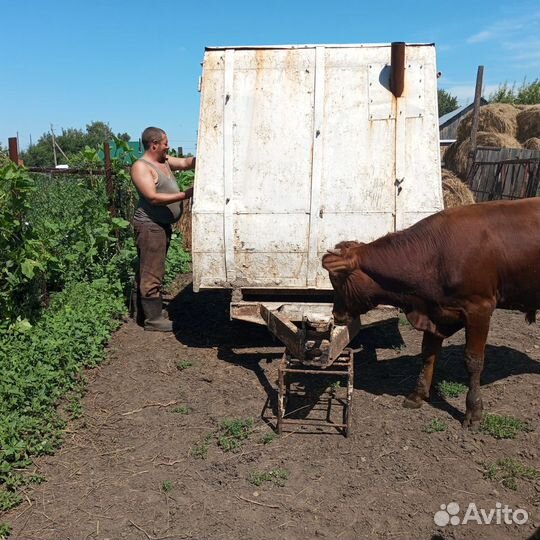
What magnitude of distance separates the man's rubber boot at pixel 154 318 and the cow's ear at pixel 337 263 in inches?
110

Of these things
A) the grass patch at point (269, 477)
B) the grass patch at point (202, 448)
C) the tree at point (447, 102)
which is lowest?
the grass patch at point (269, 477)

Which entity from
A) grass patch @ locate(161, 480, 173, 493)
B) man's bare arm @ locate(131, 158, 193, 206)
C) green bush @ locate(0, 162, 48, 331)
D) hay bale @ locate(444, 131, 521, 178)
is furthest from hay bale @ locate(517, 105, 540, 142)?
grass patch @ locate(161, 480, 173, 493)

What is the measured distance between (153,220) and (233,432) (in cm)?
297

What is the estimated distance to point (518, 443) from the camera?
4.22 meters

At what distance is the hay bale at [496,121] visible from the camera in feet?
65.6

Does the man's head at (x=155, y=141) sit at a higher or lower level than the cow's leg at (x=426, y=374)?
higher

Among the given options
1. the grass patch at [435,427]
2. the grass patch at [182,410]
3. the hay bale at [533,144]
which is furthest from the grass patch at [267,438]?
the hay bale at [533,144]

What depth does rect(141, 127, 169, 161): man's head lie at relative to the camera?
6.40 metres

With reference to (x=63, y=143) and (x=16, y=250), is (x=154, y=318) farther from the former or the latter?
Answer: (x=63, y=143)

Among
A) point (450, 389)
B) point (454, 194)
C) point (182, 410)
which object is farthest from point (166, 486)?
point (454, 194)

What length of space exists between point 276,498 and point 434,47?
431 centimetres

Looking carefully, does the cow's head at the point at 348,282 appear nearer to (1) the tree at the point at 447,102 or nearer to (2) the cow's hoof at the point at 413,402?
(2) the cow's hoof at the point at 413,402

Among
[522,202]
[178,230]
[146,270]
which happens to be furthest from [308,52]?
[178,230]

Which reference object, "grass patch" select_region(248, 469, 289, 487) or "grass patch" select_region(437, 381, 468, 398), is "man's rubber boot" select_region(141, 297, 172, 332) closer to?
"grass patch" select_region(248, 469, 289, 487)
